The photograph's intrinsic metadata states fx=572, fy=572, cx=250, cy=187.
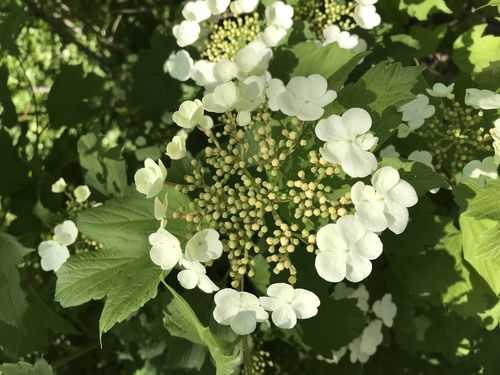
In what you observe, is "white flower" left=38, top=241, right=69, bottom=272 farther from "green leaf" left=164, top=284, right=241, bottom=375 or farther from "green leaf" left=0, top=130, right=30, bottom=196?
"green leaf" left=164, top=284, right=241, bottom=375

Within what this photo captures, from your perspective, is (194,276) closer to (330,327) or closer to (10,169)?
(330,327)

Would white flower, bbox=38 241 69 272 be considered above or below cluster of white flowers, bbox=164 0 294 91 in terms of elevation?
below

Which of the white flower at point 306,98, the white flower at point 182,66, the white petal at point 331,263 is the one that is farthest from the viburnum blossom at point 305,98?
the white flower at point 182,66

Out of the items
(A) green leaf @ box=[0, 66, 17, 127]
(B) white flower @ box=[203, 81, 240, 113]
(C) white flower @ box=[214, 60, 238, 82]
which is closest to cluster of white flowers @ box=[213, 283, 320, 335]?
(B) white flower @ box=[203, 81, 240, 113]

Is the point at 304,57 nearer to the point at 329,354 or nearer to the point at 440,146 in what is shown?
the point at 440,146

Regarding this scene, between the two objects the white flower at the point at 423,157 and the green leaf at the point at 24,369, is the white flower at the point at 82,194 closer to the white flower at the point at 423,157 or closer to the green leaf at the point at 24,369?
the green leaf at the point at 24,369
